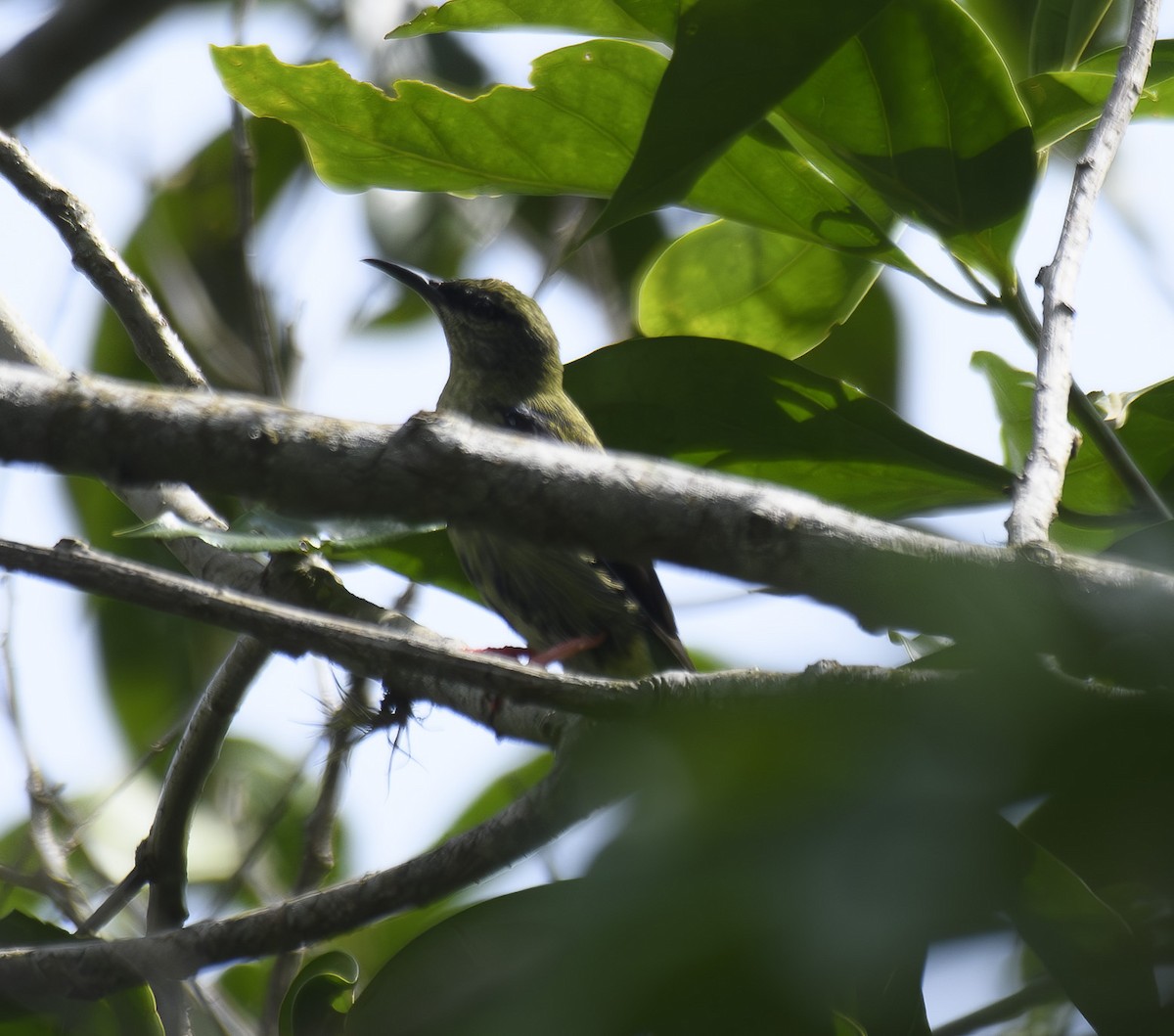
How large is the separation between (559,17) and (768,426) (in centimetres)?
100

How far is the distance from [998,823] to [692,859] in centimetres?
17

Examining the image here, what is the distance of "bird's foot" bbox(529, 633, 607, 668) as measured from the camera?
421 cm

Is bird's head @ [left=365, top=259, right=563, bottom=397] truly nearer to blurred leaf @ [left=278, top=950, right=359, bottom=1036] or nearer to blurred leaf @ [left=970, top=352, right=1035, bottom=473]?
blurred leaf @ [left=970, top=352, right=1035, bottom=473]

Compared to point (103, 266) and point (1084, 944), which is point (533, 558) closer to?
point (103, 266)

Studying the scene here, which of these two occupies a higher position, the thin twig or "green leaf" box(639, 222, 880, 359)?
the thin twig

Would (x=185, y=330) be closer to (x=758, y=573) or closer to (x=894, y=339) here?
(x=894, y=339)

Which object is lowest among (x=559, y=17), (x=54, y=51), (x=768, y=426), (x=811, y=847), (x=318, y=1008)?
(x=318, y=1008)

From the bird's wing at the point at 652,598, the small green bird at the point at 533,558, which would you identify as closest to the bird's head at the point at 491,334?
the small green bird at the point at 533,558

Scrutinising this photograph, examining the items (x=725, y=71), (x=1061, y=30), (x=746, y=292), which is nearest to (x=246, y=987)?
(x=746, y=292)

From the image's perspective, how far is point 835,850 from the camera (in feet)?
2.07

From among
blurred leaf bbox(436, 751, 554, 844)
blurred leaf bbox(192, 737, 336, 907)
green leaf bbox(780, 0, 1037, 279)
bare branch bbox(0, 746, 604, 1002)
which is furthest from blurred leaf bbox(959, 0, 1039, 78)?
blurred leaf bbox(192, 737, 336, 907)

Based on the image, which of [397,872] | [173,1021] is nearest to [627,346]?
[397,872]

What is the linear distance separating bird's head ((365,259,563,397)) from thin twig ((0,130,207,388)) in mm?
2441

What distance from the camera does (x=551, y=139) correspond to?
2.73 meters
